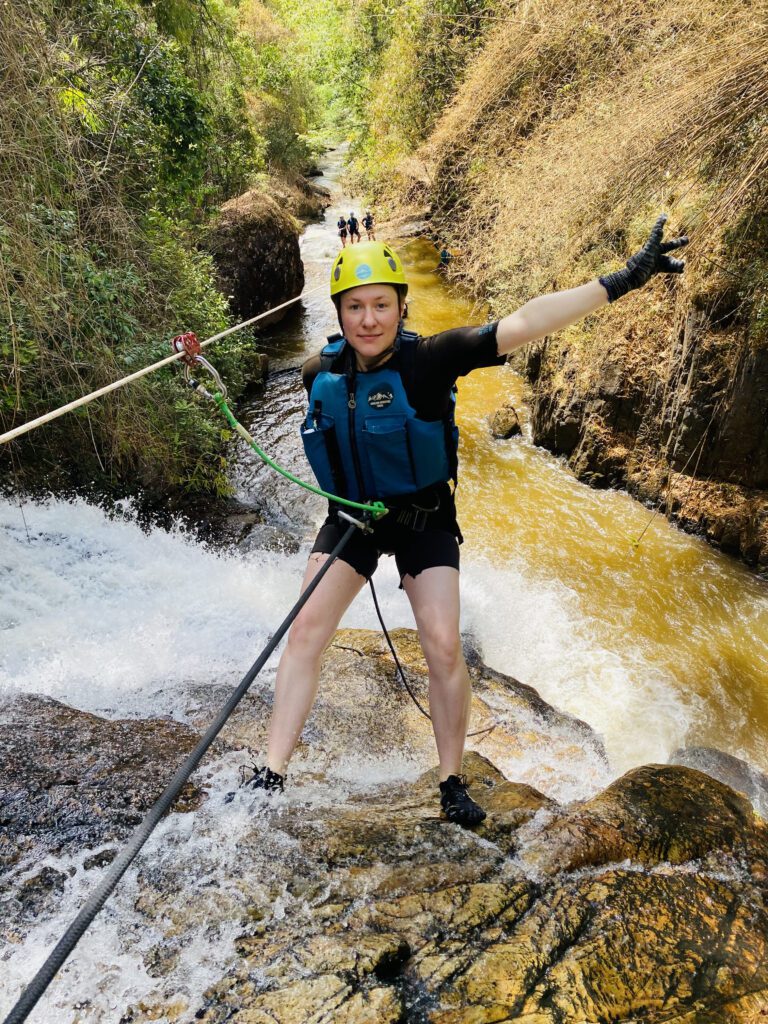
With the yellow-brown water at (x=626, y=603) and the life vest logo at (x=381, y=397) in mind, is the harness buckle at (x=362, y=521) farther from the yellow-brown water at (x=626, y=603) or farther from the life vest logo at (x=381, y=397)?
the yellow-brown water at (x=626, y=603)

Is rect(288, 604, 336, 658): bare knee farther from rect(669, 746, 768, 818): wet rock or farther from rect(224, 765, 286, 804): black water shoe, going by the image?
rect(669, 746, 768, 818): wet rock

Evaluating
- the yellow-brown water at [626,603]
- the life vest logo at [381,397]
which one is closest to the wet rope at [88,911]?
the life vest logo at [381,397]

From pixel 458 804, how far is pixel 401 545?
0.99m

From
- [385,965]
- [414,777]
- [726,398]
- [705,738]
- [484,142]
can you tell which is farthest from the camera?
[484,142]

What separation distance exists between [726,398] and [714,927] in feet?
14.6

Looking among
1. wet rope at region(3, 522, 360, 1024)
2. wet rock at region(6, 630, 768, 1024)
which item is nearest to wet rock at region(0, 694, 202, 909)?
wet rock at region(6, 630, 768, 1024)

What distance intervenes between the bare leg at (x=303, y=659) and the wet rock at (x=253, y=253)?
309 inches

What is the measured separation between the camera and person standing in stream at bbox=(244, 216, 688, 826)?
239 centimetres

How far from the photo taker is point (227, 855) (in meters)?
2.17

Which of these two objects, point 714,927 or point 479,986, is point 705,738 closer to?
point 714,927

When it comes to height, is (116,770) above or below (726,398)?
below

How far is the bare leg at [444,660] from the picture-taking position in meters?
2.38

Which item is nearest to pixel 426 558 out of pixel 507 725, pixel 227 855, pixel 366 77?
pixel 227 855

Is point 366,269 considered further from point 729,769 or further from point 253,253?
point 253,253
